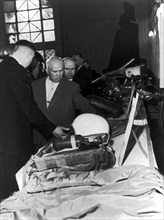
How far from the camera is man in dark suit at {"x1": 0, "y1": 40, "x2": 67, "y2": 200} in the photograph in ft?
8.59

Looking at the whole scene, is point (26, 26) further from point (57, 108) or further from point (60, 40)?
point (57, 108)

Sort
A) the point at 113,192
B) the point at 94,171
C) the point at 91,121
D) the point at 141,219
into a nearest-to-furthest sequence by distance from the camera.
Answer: the point at 141,219, the point at 113,192, the point at 94,171, the point at 91,121

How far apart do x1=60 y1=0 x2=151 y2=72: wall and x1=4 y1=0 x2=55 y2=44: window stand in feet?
1.96

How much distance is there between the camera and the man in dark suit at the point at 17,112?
8.59ft

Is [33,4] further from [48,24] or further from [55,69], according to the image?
[55,69]

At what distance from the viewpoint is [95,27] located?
10.6 m

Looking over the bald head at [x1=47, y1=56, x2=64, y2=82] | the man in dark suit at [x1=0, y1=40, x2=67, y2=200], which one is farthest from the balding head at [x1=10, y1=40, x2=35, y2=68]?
the bald head at [x1=47, y1=56, x2=64, y2=82]

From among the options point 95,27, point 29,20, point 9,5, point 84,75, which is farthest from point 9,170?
point 95,27

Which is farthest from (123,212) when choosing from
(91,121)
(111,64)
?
(111,64)

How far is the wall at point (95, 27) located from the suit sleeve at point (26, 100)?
7966mm

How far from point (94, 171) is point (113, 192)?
34 centimetres

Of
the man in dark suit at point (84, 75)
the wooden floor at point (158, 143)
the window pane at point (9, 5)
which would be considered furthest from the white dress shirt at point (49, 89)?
the window pane at point (9, 5)

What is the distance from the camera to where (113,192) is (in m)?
1.47

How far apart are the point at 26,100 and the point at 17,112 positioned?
0.39ft
